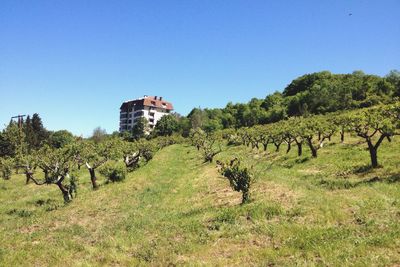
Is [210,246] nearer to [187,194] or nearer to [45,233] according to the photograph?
[45,233]

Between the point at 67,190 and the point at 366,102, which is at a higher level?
the point at 366,102

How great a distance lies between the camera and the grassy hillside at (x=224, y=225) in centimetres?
1239

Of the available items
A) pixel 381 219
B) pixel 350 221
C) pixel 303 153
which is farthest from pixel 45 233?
pixel 303 153

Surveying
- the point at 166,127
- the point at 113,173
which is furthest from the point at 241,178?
the point at 166,127

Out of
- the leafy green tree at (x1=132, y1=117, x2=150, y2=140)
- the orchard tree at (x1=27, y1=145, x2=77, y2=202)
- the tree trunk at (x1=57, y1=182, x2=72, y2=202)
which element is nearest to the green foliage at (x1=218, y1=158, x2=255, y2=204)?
the tree trunk at (x1=57, y1=182, x2=72, y2=202)

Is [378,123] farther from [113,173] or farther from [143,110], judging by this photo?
[143,110]

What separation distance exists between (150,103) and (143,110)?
602cm

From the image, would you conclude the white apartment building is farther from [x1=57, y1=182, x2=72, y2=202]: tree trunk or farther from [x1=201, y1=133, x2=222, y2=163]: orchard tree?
[x1=57, y1=182, x2=72, y2=202]: tree trunk

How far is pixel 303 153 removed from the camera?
43.5 meters

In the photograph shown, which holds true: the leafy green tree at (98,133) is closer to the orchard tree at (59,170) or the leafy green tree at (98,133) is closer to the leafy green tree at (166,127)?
the leafy green tree at (166,127)

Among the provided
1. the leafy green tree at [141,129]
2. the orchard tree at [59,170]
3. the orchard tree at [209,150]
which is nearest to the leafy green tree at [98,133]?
the leafy green tree at [141,129]

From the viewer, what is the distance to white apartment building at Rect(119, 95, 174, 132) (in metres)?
168

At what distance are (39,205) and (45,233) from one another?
12096mm

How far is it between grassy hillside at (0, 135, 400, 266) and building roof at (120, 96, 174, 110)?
13981 cm
